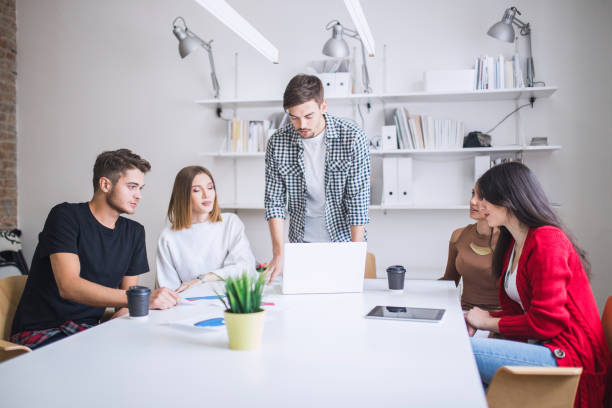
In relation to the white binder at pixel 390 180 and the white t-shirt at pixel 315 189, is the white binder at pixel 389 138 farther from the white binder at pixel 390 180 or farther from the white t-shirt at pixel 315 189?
the white t-shirt at pixel 315 189

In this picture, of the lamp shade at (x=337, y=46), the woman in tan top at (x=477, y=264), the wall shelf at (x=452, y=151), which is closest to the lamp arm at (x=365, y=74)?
the lamp shade at (x=337, y=46)

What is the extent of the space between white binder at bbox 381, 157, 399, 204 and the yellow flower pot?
264cm

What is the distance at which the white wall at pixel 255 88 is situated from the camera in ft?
12.1

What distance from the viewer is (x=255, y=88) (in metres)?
4.22

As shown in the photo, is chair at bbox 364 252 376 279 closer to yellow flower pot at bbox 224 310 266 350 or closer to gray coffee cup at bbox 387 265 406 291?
gray coffee cup at bbox 387 265 406 291

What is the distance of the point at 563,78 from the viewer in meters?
3.72

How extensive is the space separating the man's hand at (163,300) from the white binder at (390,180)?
7.41ft

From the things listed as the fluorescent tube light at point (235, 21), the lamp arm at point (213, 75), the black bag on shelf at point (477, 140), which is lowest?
the black bag on shelf at point (477, 140)

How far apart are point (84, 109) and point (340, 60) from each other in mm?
2285

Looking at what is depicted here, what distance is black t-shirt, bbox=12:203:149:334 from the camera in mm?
1901

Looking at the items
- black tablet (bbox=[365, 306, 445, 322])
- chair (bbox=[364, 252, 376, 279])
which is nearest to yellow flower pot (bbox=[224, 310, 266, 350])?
black tablet (bbox=[365, 306, 445, 322])

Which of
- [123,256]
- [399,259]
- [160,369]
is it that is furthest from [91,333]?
[399,259]

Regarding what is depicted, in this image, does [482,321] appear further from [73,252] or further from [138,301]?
[73,252]

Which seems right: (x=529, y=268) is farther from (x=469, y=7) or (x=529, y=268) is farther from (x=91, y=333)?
(x=469, y=7)
